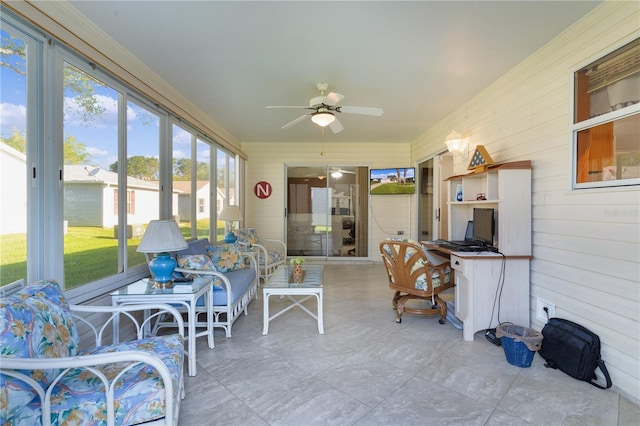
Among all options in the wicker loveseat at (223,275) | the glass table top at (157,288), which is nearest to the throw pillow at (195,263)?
the wicker loveseat at (223,275)

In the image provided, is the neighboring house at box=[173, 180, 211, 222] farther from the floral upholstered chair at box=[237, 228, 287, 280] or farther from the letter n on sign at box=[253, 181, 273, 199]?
the letter n on sign at box=[253, 181, 273, 199]

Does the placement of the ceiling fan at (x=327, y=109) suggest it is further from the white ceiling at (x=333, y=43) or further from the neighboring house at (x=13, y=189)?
the neighboring house at (x=13, y=189)

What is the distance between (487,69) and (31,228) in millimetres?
4152

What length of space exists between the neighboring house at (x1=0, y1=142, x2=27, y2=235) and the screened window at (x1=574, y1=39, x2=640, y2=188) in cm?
393

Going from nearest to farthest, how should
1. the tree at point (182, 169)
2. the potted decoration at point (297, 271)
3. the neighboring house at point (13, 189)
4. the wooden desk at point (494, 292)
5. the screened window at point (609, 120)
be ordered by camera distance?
1. the neighboring house at point (13, 189)
2. the screened window at point (609, 120)
3. the wooden desk at point (494, 292)
4. the potted decoration at point (297, 271)
5. the tree at point (182, 169)

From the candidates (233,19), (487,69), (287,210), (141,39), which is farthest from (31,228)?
(287,210)

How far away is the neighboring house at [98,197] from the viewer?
219cm

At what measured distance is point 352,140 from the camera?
6.27 meters

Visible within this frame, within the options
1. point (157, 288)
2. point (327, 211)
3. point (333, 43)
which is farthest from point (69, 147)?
point (327, 211)

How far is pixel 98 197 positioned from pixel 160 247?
0.69 meters

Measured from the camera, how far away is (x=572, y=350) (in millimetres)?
2174

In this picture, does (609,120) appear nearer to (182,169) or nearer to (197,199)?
(182,169)

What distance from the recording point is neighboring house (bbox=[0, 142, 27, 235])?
1.71 metres

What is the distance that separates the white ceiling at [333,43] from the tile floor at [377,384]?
270 centimetres
